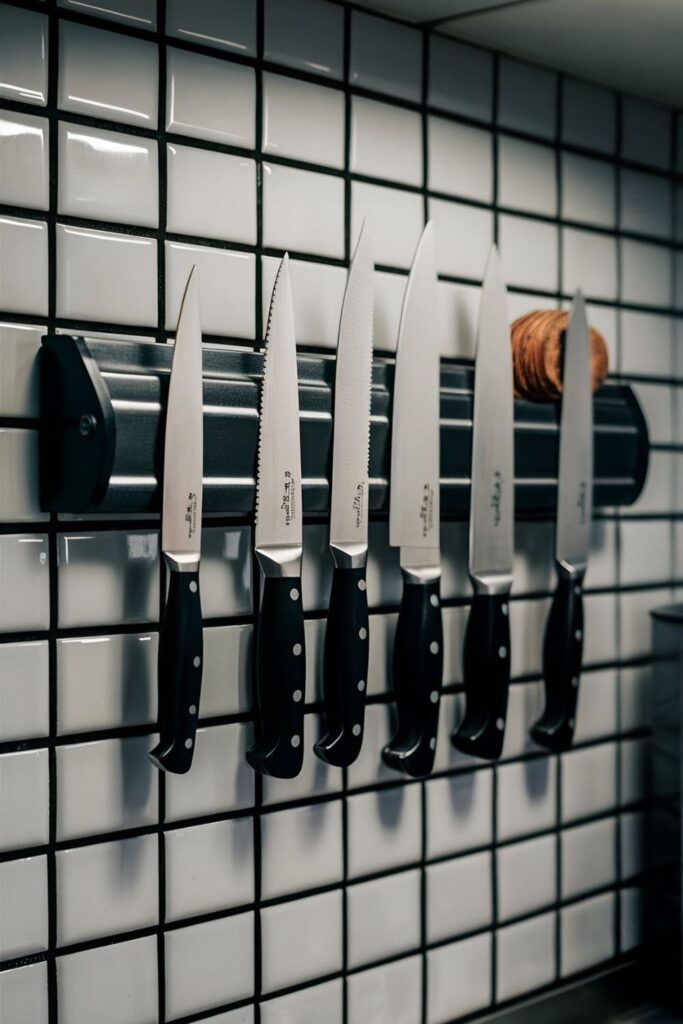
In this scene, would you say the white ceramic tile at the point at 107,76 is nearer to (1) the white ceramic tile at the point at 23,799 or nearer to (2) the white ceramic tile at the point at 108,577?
(2) the white ceramic tile at the point at 108,577

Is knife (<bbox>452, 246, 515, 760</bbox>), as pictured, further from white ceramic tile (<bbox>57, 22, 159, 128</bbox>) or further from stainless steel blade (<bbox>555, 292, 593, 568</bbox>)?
white ceramic tile (<bbox>57, 22, 159, 128</bbox>)

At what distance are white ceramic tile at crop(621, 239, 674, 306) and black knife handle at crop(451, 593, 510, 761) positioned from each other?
0.46 metres

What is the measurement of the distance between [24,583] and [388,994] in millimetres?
558

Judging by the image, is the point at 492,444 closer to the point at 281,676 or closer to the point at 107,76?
the point at 281,676

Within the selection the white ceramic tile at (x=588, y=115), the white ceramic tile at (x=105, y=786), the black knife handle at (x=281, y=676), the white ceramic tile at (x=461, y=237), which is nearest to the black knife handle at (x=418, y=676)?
the black knife handle at (x=281, y=676)

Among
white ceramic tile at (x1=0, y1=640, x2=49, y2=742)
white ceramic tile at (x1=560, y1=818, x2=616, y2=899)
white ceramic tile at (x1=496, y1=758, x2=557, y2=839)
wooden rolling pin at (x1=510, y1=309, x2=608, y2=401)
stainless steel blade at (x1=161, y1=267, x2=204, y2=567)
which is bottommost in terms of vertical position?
white ceramic tile at (x1=560, y1=818, x2=616, y2=899)

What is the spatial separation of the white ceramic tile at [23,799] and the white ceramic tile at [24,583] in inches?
4.0

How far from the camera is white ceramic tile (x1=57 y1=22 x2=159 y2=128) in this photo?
862 millimetres

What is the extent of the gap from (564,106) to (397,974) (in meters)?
0.93

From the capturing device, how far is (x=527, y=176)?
119cm

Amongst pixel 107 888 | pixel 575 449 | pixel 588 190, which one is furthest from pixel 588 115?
pixel 107 888

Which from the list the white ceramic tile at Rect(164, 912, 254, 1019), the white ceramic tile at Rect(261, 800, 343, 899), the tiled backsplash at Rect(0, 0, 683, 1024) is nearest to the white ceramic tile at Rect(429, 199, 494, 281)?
the tiled backsplash at Rect(0, 0, 683, 1024)

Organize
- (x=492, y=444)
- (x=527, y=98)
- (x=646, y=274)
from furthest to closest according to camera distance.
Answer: (x=646, y=274)
(x=527, y=98)
(x=492, y=444)

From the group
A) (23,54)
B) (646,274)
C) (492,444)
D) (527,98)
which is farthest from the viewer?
(646,274)
